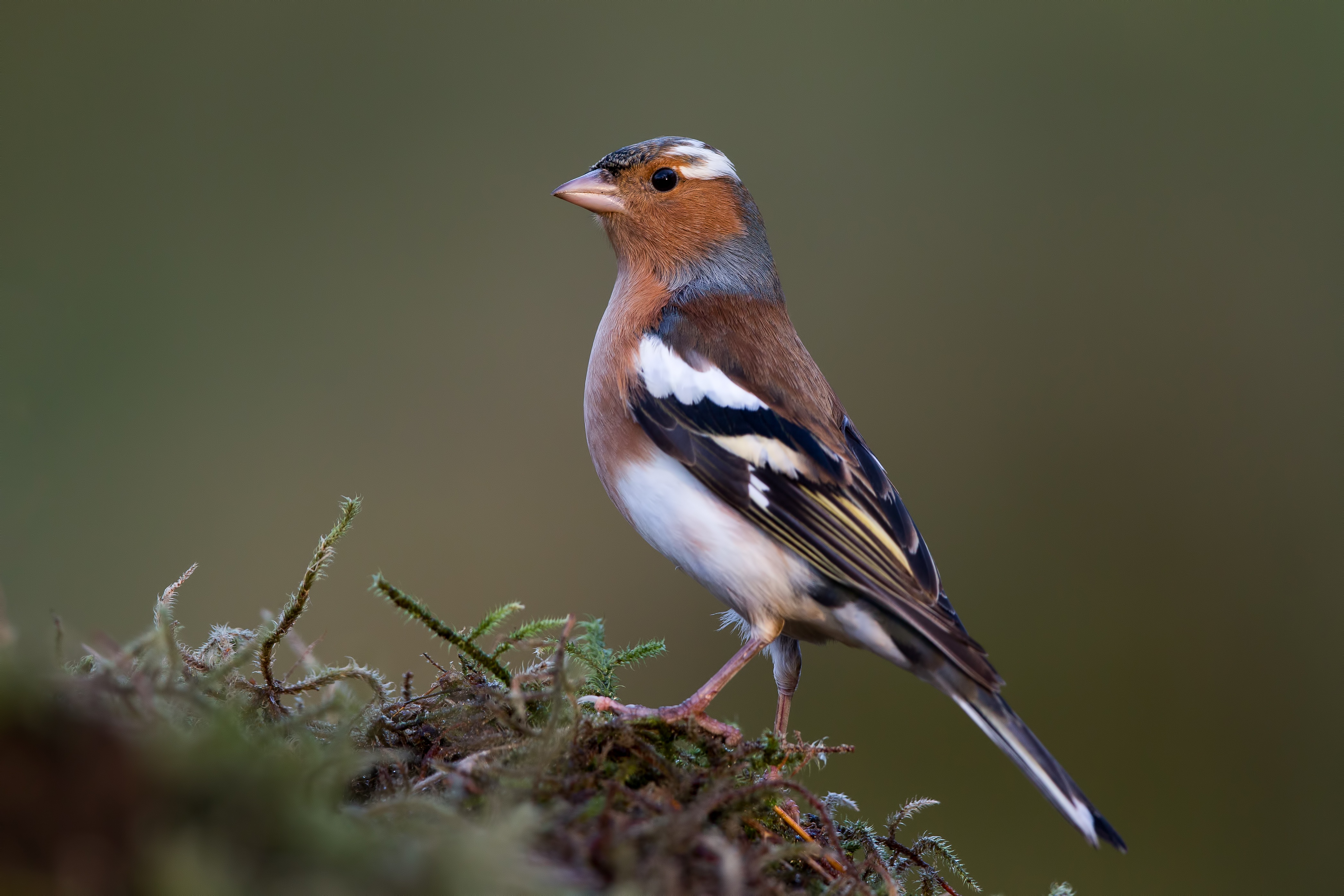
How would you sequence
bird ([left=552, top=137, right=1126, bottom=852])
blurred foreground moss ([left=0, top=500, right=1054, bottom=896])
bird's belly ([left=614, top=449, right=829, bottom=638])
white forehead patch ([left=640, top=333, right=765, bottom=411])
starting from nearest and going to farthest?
1. blurred foreground moss ([left=0, top=500, right=1054, bottom=896])
2. bird ([left=552, top=137, right=1126, bottom=852])
3. bird's belly ([left=614, top=449, right=829, bottom=638])
4. white forehead patch ([left=640, top=333, right=765, bottom=411])

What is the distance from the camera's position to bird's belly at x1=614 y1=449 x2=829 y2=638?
9.09 feet

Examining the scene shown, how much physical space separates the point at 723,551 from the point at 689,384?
580 mm

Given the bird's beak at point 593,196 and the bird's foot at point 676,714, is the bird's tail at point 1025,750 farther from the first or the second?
the bird's beak at point 593,196

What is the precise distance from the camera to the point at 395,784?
1563 millimetres

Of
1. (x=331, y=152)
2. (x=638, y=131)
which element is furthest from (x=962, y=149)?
(x=331, y=152)

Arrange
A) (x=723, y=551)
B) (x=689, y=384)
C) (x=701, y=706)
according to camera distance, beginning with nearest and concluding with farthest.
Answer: (x=701, y=706), (x=723, y=551), (x=689, y=384)

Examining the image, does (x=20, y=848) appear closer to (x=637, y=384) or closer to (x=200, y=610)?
(x=637, y=384)

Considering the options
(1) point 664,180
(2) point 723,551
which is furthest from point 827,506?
(1) point 664,180

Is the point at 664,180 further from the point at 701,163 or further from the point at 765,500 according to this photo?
the point at 765,500

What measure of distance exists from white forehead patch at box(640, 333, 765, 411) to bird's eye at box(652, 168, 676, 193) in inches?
38.9

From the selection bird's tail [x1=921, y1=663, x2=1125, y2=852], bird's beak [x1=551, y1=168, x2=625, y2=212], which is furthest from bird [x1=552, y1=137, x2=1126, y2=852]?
bird's beak [x1=551, y1=168, x2=625, y2=212]

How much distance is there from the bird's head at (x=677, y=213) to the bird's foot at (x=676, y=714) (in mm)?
1836

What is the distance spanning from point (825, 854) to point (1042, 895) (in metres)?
5.09

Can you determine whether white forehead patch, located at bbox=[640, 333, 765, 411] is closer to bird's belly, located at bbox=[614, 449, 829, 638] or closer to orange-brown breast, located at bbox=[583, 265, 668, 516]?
orange-brown breast, located at bbox=[583, 265, 668, 516]
